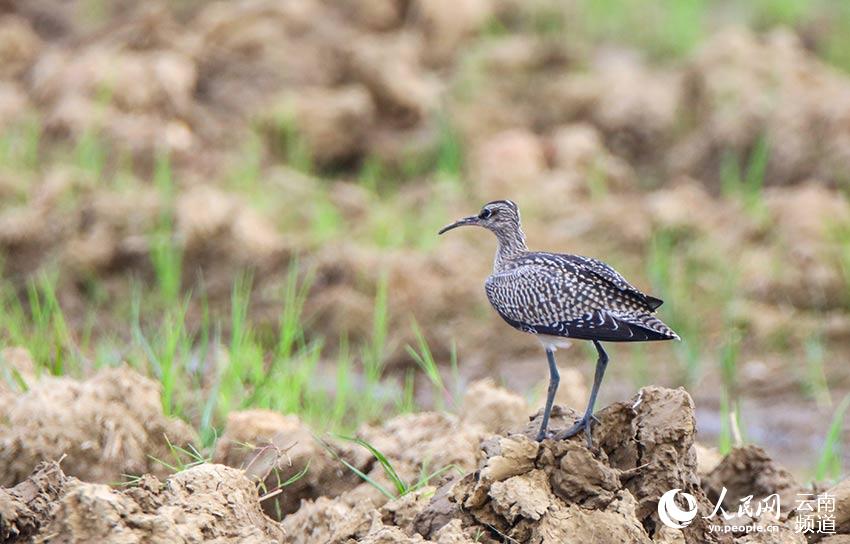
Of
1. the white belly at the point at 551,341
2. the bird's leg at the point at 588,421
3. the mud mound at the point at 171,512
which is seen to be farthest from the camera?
the white belly at the point at 551,341

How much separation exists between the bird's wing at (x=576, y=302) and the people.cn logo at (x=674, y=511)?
425 millimetres

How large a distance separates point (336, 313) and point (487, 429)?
3222 mm

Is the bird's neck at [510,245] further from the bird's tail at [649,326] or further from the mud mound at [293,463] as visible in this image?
the mud mound at [293,463]

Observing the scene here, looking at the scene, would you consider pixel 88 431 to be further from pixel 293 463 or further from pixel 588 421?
pixel 588 421

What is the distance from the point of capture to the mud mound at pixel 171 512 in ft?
11.3

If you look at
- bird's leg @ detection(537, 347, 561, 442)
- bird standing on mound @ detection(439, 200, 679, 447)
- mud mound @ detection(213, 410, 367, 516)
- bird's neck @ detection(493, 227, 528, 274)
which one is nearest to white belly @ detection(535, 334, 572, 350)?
bird standing on mound @ detection(439, 200, 679, 447)

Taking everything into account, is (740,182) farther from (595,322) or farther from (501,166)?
(595,322)

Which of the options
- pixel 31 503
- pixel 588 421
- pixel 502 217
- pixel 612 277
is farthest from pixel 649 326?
pixel 31 503

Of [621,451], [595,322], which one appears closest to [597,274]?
[595,322]

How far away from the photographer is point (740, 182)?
10086mm

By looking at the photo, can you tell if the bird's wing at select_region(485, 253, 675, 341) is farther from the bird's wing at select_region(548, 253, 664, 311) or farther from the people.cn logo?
the people.cn logo

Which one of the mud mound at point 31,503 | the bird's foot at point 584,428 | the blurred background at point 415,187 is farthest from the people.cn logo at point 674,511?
the blurred background at point 415,187

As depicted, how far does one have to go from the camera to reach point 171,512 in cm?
368

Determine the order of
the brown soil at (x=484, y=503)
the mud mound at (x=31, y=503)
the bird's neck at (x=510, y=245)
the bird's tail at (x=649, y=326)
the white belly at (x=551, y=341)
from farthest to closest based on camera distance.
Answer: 1. the bird's neck at (x=510, y=245)
2. the white belly at (x=551, y=341)
3. the bird's tail at (x=649, y=326)
4. the mud mound at (x=31, y=503)
5. the brown soil at (x=484, y=503)
